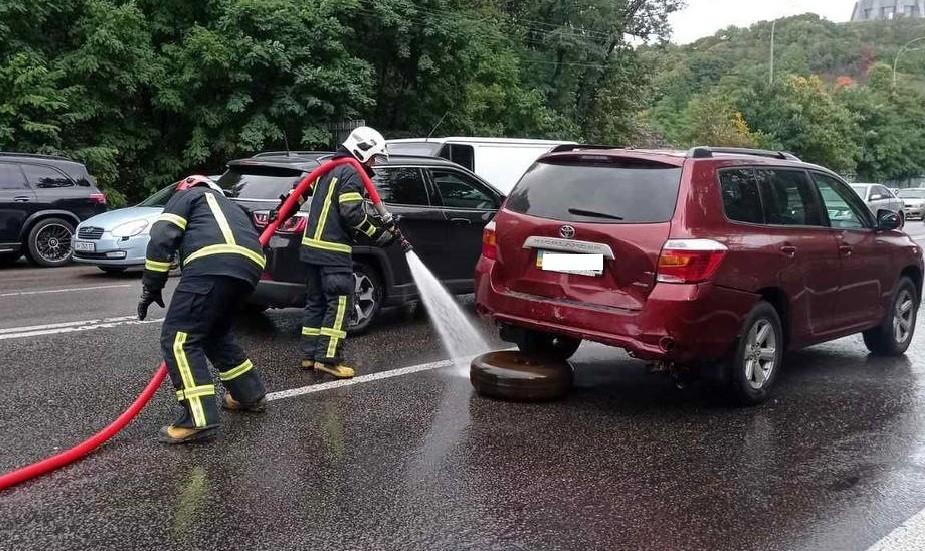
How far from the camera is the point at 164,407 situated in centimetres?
550

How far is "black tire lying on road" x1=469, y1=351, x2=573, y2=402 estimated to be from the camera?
5699 mm

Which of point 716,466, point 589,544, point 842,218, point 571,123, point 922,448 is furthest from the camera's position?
point 571,123

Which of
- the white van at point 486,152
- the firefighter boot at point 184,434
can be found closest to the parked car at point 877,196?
the white van at point 486,152

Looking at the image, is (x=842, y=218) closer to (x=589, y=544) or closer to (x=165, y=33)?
(x=589, y=544)

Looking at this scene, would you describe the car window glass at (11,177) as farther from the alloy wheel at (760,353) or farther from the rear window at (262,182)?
the alloy wheel at (760,353)

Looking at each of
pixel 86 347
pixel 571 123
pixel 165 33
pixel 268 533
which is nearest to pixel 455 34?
pixel 165 33

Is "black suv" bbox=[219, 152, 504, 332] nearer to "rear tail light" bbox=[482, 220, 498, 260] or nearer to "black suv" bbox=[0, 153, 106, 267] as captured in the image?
"rear tail light" bbox=[482, 220, 498, 260]

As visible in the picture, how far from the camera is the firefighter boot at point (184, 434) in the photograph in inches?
189

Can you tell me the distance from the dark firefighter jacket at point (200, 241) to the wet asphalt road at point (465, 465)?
3.18ft

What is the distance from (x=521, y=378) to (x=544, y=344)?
862 mm

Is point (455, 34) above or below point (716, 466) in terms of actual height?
above

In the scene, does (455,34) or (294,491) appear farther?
(455,34)

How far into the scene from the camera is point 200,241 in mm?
4777

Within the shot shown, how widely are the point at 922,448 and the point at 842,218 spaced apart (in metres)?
2.25
